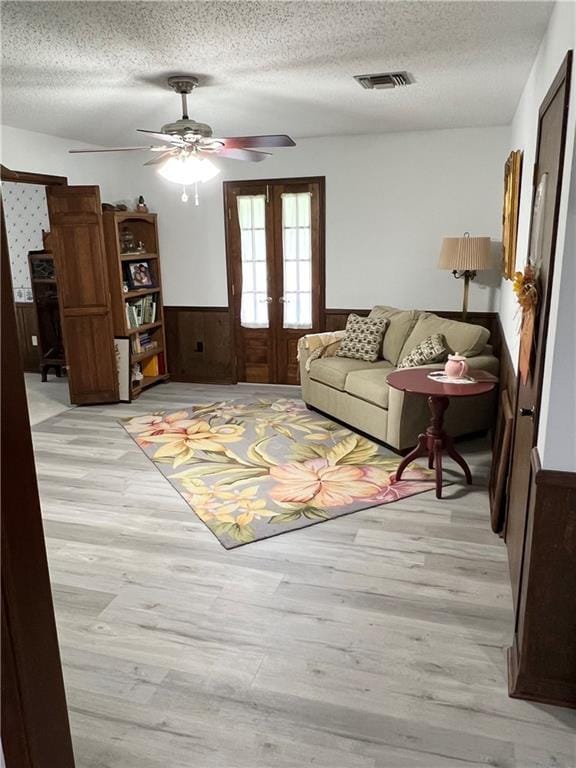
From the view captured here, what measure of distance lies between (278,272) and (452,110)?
7.46 feet

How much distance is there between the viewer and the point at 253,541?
10.4 feet

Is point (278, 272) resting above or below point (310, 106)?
below

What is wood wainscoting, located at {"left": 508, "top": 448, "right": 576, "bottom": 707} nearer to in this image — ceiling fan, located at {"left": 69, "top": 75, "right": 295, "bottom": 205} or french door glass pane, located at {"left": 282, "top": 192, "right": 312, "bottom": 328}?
ceiling fan, located at {"left": 69, "top": 75, "right": 295, "bottom": 205}

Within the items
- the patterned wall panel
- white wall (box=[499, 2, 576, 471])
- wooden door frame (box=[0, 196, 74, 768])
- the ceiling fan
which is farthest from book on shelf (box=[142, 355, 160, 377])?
wooden door frame (box=[0, 196, 74, 768])

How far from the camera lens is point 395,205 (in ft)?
18.2

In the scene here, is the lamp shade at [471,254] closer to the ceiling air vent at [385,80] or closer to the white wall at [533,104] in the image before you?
the white wall at [533,104]

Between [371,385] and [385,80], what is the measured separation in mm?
2065

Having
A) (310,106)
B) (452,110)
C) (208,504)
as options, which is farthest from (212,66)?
(208,504)

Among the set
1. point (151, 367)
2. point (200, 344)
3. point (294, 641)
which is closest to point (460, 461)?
point (294, 641)

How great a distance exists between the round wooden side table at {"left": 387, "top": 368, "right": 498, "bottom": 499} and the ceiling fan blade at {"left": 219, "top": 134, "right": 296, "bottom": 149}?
1.59 m

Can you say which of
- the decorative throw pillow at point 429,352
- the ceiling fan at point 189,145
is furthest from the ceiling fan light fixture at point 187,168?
the decorative throw pillow at point 429,352

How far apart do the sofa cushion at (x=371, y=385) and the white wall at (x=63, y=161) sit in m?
3.29

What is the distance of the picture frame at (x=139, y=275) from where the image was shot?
6016mm

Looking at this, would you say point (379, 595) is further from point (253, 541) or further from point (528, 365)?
point (528, 365)
